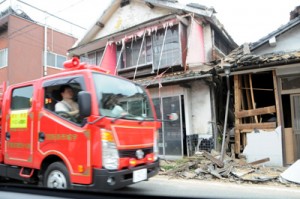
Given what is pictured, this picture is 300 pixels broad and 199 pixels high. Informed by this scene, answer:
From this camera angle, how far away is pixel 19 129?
546cm

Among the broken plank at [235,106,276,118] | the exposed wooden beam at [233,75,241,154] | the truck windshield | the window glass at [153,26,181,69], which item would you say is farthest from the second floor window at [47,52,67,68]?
the truck windshield

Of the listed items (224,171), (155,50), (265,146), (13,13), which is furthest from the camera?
(13,13)

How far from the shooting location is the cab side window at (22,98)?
5.50 meters

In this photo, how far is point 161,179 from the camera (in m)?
7.64

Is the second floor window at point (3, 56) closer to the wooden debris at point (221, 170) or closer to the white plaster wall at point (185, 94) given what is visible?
the white plaster wall at point (185, 94)

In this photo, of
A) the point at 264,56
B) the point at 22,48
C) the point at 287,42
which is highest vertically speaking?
the point at 22,48

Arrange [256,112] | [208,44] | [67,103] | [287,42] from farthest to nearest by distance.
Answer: [208,44] < [287,42] < [256,112] < [67,103]

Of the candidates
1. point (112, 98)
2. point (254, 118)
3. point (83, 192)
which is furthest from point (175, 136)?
point (83, 192)

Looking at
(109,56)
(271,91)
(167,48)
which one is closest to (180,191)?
→ (271,91)

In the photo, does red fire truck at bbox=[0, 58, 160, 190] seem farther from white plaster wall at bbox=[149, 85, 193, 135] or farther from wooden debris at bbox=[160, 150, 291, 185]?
white plaster wall at bbox=[149, 85, 193, 135]

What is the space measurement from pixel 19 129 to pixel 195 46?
8.21 meters

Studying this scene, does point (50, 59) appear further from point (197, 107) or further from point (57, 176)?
point (57, 176)

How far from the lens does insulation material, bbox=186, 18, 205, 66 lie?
1165 centimetres

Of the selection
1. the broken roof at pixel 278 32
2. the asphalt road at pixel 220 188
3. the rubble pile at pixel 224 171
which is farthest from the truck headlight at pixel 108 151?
the broken roof at pixel 278 32
